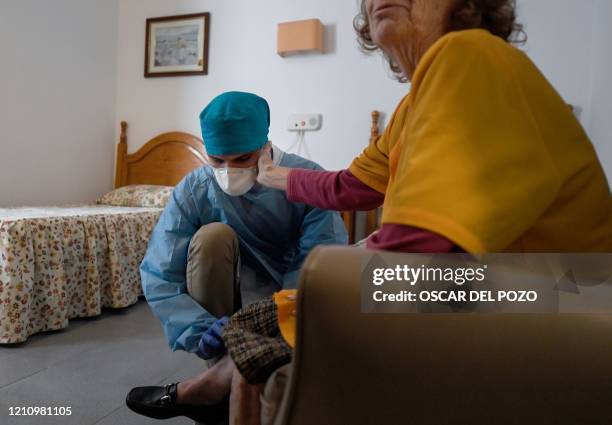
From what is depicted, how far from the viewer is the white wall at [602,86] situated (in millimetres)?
1714

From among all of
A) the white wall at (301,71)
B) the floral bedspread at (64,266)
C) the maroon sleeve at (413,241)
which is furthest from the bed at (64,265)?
the maroon sleeve at (413,241)

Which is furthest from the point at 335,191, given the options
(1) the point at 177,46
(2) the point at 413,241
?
(1) the point at 177,46

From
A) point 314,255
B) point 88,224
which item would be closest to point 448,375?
point 314,255

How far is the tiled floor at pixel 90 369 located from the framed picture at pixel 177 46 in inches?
75.3

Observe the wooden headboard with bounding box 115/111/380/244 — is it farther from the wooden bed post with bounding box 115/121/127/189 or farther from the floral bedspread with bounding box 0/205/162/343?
the floral bedspread with bounding box 0/205/162/343

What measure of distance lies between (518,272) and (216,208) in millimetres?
903

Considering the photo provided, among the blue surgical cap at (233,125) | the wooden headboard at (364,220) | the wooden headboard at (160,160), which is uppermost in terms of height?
the blue surgical cap at (233,125)

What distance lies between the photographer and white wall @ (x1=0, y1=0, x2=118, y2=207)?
2.51 metres

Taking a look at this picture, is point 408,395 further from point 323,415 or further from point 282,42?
point 282,42

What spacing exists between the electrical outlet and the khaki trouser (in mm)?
1672

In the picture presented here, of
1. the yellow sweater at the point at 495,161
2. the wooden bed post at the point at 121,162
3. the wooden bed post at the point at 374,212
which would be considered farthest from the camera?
the wooden bed post at the point at 121,162

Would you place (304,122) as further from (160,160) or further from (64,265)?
(64,265)

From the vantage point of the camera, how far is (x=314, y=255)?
36 centimetres

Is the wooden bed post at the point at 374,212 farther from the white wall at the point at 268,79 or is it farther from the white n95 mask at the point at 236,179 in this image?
the white n95 mask at the point at 236,179
